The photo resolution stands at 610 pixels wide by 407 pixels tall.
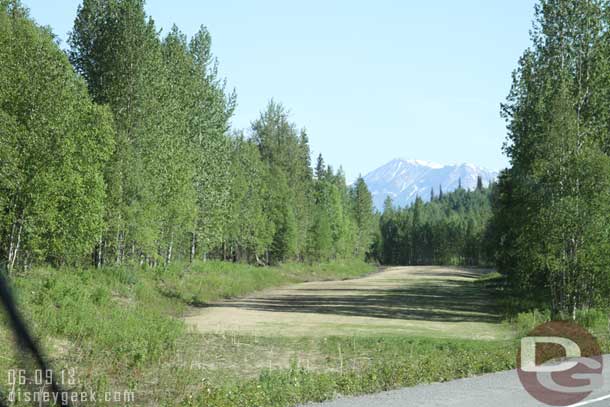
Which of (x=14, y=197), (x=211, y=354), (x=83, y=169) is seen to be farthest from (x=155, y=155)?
(x=211, y=354)

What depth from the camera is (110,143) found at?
102 ft

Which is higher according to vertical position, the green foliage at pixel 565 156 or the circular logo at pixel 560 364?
the green foliage at pixel 565 156

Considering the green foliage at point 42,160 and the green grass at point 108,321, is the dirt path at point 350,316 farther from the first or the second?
the green foliage at point 42,160

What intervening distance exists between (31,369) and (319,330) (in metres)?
16.1

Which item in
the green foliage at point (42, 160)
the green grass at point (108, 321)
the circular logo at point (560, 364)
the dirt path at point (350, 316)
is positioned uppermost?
the green foliage at point (42, 160)

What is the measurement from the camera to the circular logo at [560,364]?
44.5 feet

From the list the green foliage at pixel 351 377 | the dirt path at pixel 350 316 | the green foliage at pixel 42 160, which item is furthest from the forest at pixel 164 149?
the green foliage at pixel 351 377

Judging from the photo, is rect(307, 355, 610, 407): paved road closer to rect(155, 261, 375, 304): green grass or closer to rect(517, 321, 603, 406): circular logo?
rect(517, 321, 603, 406): circular logo

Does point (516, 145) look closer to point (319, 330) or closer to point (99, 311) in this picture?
point (319, 330)

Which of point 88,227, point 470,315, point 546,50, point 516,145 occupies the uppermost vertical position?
point 546,50

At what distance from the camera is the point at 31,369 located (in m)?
14.0

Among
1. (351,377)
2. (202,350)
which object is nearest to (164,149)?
(202,350)

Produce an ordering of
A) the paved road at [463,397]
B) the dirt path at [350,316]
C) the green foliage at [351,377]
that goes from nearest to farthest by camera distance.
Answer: the green foliage at [351,377]
the paved road at [463,397]
the dirt path at [350,316]

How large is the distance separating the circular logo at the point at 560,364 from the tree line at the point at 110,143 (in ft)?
62.2
